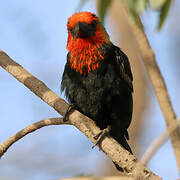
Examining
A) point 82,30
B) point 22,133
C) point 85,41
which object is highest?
point 82,30

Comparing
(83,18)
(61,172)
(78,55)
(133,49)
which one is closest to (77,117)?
(78,55)

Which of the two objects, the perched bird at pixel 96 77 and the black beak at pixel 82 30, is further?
the black beak at pixel 82 30

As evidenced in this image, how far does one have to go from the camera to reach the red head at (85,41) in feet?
12.4

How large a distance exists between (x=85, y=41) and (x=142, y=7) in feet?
7.56

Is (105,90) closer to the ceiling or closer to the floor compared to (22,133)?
closer to the floor

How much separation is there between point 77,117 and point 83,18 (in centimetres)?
117

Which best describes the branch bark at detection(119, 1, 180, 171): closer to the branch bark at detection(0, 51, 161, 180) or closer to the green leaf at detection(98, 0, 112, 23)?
the green leaf at detection(98, 0, 112, 23)

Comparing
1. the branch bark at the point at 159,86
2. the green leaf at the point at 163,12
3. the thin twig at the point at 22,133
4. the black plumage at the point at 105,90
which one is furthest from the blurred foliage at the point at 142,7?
the black plumage at the point at 105,90

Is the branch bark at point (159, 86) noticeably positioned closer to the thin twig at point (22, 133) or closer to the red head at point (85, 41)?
the thin twig at point (22, 133)

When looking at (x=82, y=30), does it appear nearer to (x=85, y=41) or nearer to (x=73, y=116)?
(x=85, y=41)

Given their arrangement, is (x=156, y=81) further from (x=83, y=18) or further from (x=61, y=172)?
(x=61, y=172)

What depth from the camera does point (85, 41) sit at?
12.9 ft

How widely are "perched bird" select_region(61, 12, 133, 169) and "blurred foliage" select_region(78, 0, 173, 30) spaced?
1.97m

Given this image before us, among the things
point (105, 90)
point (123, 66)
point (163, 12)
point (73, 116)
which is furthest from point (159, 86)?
point (123, 66)
